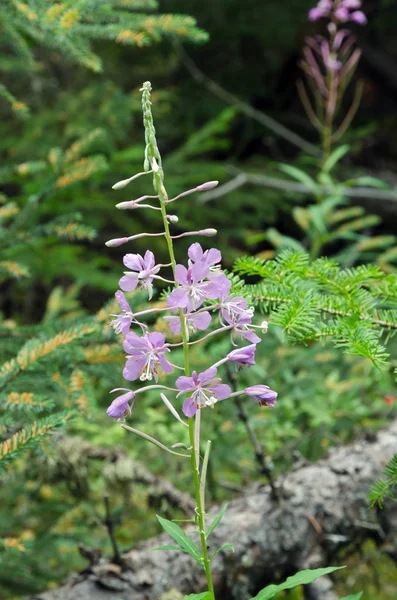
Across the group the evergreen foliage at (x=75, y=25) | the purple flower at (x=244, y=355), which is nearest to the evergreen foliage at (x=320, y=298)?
the purple flower at (x=244, y=355)

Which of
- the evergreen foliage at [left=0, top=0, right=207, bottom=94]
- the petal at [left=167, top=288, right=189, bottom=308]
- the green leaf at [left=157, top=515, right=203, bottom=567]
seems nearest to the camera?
the petal at [left=167, top=288, right=189, bottom=308]

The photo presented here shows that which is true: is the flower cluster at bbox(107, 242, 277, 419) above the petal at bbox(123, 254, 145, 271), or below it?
below

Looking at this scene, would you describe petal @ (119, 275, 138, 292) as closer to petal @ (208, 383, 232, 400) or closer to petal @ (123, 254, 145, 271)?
petal @ (123, 254, 145, 271)

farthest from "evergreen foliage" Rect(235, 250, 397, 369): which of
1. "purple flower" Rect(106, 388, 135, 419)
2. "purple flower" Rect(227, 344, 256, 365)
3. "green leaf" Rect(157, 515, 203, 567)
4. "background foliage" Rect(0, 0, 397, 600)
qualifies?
"green leaf" Rect(157, 515, 203, 567)

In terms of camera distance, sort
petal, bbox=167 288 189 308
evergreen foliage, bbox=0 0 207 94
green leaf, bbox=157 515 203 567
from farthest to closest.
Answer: evergreen foliage, bbox=0 0 207 94, green leaf, bbox=157 515 203 567, petal, bbox=167 288 189 308

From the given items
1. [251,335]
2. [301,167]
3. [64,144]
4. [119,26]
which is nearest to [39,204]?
[119,26]

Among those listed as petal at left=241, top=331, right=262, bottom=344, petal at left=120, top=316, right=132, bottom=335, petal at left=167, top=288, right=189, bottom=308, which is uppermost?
petal at left=167, top=288, right=189, bottom=308
